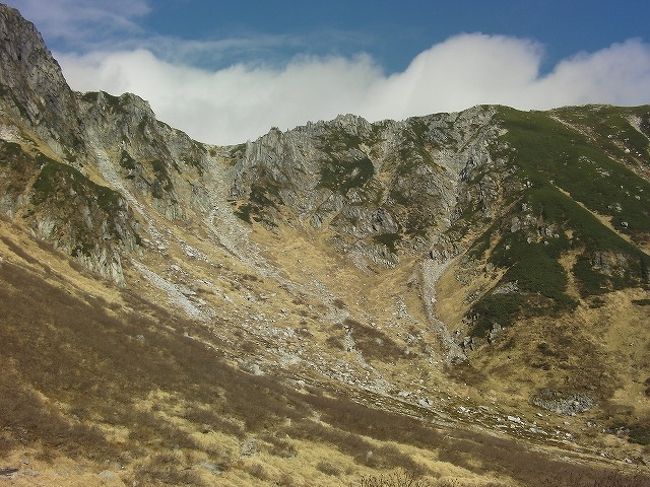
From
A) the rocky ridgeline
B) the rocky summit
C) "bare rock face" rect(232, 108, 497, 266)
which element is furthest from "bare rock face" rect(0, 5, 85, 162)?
"bare rock face" rect(232, 108, 497, 266)

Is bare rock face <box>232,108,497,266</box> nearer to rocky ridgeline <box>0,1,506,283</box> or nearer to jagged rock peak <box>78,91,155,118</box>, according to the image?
rocky ridgeline <box>0,1,506,283</box>

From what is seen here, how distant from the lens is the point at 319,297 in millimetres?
78438

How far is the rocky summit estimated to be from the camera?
872 inches

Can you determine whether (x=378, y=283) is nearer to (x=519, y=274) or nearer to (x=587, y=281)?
(x=519, y=274)

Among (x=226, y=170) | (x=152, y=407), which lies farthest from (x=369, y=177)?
(x=152, y=407)

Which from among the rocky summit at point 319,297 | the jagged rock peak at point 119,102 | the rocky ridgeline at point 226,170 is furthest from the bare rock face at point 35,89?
the jagged rock peak at point 119,102

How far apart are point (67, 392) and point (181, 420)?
520cm

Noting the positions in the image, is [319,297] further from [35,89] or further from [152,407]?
[35,89]

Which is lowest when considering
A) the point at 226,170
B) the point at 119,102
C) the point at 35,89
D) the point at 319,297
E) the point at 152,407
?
the point at 152,407

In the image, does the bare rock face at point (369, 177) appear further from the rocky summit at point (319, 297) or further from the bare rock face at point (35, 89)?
the bare rock face at point (35, 89)

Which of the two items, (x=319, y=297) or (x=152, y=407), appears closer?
(x=152, y=407)

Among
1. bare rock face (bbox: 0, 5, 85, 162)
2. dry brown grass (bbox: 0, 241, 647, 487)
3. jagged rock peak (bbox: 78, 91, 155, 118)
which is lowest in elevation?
dry brown grass (bbox: 0, 241, 647, 487)

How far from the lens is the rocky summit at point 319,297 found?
22.1 meters

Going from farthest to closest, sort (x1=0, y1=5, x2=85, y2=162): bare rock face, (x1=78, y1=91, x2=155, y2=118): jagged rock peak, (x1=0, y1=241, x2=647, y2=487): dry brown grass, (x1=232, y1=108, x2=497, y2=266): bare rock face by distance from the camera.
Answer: (x1=78, y1=91, x2=155, y2=118): jagged rock peak
(x1=232, y1=108, x2=497, y2=266): bare rock face
(x1=0, y1=5, x2=85, y2=162): bare rock face
(x1=0, y1=241, x2=647, y2=487): dry brown grass
